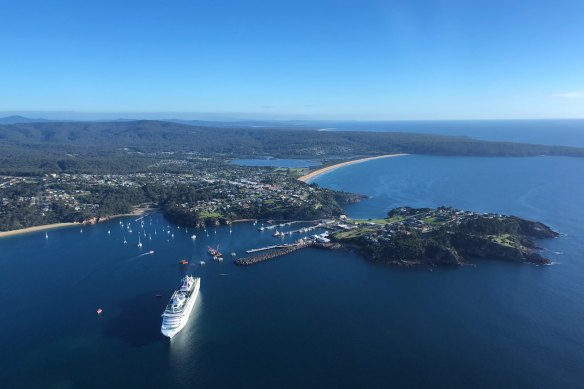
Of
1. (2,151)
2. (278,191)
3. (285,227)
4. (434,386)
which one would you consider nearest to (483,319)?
(434,386)

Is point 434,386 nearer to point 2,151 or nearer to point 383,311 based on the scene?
point 383,311

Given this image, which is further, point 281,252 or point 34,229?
point 34,229

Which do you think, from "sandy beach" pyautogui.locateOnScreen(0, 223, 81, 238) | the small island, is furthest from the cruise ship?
"sandy beach" pyautogui.locateOnScreen(0, 223, 81, 238)

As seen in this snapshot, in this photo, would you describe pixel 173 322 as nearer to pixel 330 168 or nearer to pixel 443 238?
pixel 443 238

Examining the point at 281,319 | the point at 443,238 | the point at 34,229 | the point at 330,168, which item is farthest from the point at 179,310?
the point at 330,168

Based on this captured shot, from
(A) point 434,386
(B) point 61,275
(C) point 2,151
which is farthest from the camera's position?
(C) point 2,151

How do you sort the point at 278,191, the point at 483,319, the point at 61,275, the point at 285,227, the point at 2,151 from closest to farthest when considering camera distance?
the point at 483,319 < the point at 61,275 < the point at 285,227 < the point at 278,191 < the point at 2,151

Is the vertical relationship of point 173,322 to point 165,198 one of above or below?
above

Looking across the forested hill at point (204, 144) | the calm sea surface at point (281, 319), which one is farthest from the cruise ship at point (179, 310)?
the forested hill at point (204, 144)
